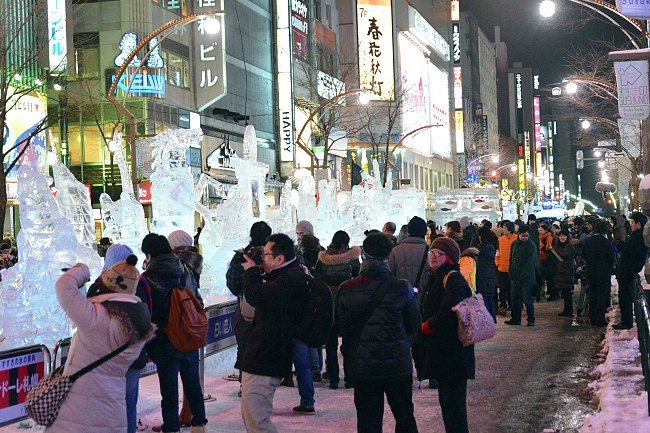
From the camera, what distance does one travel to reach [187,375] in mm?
7859

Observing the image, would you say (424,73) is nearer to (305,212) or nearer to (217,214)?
(305,212)

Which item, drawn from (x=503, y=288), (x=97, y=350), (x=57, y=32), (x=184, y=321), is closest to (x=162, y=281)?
(x=184, y=321)

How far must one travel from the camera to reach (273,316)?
660 centimetres

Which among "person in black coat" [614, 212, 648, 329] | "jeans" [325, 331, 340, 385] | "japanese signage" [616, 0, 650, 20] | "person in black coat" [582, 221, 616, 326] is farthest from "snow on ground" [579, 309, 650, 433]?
"japanese signage" [616, 0, 650, 20]

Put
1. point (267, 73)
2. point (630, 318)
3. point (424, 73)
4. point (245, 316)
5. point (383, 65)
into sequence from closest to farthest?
point (245, 316)
point (630, 318)
point (267, 73)
point (383, 65)
point (424, 73)

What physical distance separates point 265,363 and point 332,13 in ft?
197

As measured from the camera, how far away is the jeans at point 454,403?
23.6 feet

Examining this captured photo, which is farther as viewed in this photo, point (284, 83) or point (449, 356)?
point (284, 83)

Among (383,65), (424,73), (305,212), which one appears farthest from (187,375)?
(424,73)

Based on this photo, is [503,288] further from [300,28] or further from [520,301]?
[300,28]

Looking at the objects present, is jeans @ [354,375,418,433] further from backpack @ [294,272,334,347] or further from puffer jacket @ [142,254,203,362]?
puffer jacket @ [142,254,203,362]

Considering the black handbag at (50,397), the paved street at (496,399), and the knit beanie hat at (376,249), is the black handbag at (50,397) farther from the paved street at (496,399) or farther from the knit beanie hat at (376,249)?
the paved street at (496,399)

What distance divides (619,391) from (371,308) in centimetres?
408

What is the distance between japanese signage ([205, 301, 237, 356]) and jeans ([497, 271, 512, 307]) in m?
8.83
